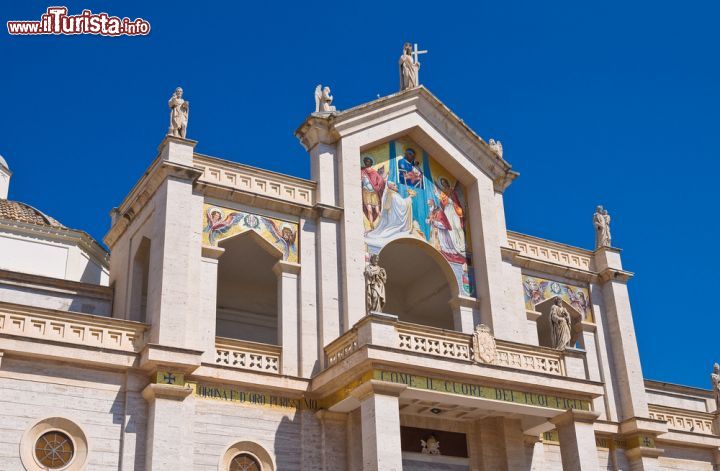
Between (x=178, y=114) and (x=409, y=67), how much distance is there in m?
8.39

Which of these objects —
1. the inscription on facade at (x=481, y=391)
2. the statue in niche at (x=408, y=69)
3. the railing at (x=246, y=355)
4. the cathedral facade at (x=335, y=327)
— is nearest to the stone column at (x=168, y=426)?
the cathedral facade at (x=335, y=327)

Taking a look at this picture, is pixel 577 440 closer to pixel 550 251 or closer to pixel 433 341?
pixel 433 341

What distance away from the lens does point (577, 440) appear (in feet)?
82.6

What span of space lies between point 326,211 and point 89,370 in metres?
7.96

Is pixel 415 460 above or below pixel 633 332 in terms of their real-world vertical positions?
below

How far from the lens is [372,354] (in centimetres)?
2273

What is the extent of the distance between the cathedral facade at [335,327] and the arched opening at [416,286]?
0.08 meters

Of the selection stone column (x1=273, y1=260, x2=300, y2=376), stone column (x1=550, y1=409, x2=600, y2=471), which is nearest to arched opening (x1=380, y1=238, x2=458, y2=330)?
stone column (x1=273, y1=260, x2=300, y2=376)

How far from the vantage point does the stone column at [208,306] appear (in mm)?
23844

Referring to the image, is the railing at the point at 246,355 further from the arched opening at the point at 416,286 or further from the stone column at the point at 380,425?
the arched opening at the point at 416,286

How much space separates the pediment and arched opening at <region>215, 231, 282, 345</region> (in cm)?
404

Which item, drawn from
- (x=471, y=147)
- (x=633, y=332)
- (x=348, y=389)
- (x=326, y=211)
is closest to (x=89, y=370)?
(x=348, y=389)

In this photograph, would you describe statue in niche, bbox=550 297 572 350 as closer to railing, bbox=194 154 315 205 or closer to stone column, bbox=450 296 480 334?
stone column, bbox=450 296 480 334

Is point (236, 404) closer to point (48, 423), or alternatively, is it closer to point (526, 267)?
point (48, 423)
